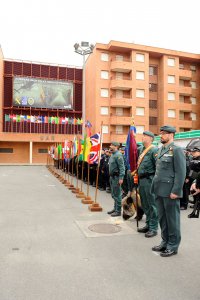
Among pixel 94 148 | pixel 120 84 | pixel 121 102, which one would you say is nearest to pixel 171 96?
pixel 121 102

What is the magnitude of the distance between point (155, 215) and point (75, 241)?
1646 millimetres

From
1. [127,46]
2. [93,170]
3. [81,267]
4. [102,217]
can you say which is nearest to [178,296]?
[81,267]

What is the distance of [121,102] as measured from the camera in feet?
132

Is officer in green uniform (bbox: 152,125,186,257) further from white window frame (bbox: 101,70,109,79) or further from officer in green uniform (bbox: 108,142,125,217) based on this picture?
white window frame (bbox: 101,70,109,79)

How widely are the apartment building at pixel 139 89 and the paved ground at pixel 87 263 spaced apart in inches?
1324

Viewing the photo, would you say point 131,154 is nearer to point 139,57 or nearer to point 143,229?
point 143,229

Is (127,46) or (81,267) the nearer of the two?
(81,267)

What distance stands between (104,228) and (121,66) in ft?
121

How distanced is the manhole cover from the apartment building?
3332 centimetres

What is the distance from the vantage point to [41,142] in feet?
141

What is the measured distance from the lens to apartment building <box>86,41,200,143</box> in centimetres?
4016

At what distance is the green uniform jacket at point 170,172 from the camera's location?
435 centimetres

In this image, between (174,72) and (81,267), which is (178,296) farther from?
(174,72)

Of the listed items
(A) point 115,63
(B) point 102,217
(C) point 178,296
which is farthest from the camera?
(A) point 115,63
